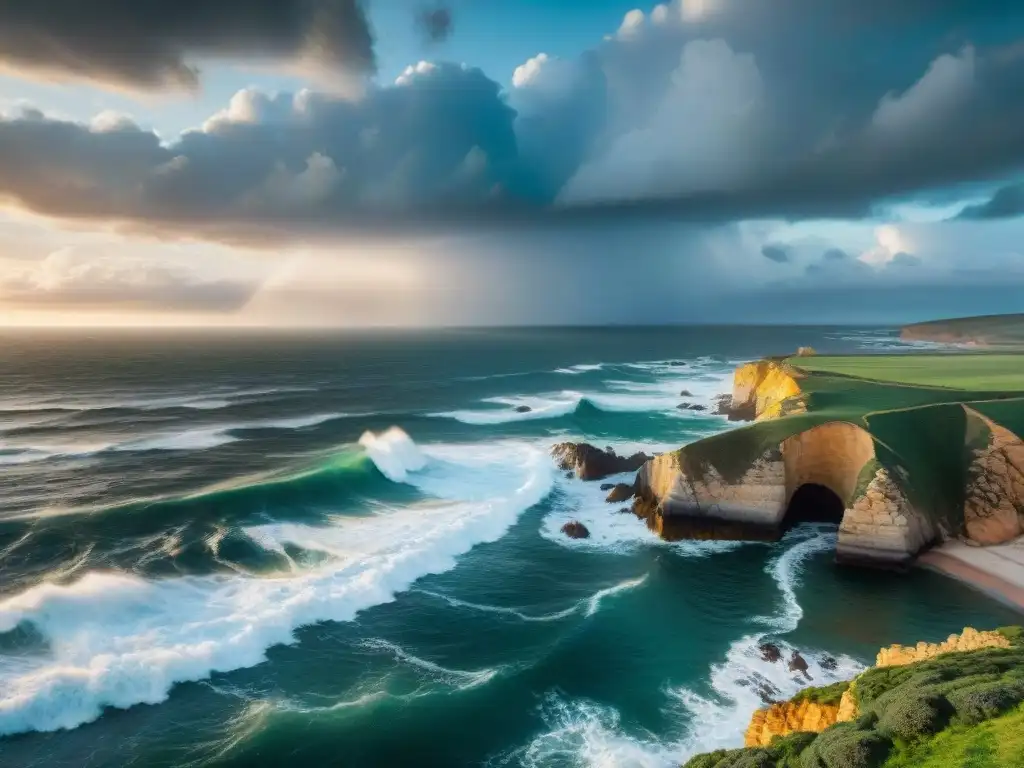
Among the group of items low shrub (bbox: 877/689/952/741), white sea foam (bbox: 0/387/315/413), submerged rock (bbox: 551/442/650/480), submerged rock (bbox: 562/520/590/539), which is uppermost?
low shrub (bbox: 877/689/952/741)

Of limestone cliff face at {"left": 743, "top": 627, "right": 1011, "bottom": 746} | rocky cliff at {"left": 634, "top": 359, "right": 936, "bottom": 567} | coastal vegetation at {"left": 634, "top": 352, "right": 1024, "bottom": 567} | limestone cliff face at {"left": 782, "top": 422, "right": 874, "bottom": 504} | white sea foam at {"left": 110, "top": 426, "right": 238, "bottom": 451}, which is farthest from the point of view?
white sea foam at {"left": 110, "top": 426, "right": 238, "bottom": 451}

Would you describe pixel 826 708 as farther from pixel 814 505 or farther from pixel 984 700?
pixel 814 505

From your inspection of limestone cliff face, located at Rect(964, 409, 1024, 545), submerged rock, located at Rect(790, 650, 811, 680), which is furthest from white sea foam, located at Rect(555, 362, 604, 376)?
submerged rock, located at Rect(790, 650, 811, 680)

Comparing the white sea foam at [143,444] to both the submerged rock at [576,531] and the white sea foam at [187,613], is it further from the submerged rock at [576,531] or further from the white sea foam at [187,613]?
the submerged rock at [576,531]

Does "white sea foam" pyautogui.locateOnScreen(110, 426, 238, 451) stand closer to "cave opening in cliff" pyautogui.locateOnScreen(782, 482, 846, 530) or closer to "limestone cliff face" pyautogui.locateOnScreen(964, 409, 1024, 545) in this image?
"cave opening in cliff" pyautogui.locateOnScreen(782, 482, 846, 530)

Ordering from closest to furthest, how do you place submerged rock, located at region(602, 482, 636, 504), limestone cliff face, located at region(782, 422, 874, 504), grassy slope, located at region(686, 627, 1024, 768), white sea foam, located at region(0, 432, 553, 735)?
grassy slope, located at region(686, 627, 1024, 768)
white sea foam, located at region(0, 432, 553, 735)
limestone cliff face, located at region(782, 422, 874, 504)
submerged rock, located at region(602, 482, 636, 504)

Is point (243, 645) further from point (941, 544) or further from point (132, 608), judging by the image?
point (941, 544)
